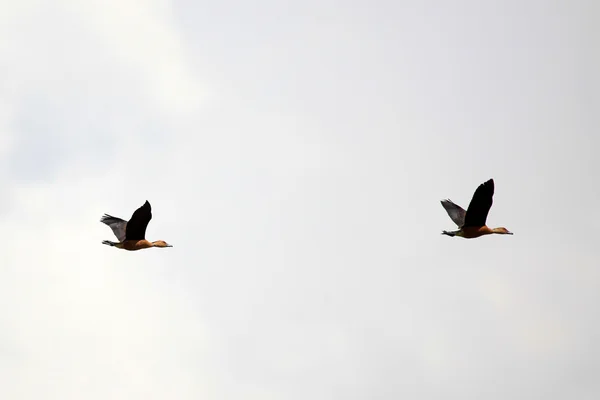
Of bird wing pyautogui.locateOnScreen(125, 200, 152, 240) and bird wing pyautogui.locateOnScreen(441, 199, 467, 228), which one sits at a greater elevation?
bird wing pyautogui.locateOnScreen(441, 199, 467, 228)

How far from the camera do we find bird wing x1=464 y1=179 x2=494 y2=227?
152 ft

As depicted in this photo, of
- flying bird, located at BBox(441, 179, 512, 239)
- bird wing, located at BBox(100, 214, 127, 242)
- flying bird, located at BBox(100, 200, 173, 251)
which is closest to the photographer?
flying bird, located at BBox(100, 200, 173, 251)

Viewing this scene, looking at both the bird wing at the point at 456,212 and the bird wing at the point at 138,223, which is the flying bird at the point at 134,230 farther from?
the bird wing at the point at 456,212

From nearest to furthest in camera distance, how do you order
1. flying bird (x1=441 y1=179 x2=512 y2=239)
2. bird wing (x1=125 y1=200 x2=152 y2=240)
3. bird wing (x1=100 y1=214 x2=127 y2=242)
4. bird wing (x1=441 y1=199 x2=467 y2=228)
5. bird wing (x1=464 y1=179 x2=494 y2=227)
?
1. bird wing (x1=125 y1=200 x2=152 y2=240)
2. bird wing (x1=464 y1=179 x2=494 y2=227)
3. flying bird (x1=441 y1=179 x2=512 y2=239)
4. bird wing (x1=100 y1=214 x2=127 y2=242)
5. bird wing (x1=441 y1=199 x2=467 y2=228)

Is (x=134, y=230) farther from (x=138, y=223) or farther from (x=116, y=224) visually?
(x=116, y=224)

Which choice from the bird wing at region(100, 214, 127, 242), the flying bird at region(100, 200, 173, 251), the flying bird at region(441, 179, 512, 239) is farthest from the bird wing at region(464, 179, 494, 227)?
the bird wing at region(100, 214, 127, 242)

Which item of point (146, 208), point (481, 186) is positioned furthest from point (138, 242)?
point (481, 186)

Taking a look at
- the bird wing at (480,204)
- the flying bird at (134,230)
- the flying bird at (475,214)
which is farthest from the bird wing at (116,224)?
the bird wing at (480,204)

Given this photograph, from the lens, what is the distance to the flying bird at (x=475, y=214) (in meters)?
46.5

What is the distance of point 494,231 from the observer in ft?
166

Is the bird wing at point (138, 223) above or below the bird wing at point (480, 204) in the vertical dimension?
below

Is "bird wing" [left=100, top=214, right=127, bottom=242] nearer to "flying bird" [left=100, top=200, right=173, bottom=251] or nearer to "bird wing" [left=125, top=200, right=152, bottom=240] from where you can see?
"flying bird" [left=100, top=200, right=173, bottom=251]

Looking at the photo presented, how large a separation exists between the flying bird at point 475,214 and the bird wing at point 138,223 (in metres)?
13.7

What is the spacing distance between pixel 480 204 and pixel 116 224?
1747 cm
